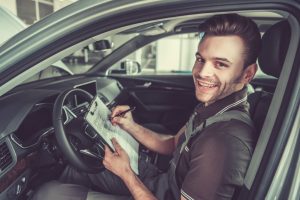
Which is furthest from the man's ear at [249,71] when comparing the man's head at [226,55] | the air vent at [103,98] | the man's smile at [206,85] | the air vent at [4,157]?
the air vent at [103,98]

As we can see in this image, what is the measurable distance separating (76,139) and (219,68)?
76cm

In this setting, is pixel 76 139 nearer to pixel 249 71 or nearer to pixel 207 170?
pixel 207 170

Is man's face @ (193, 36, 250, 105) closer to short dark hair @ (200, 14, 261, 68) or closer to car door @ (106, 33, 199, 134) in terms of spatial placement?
short dark hair @ (200, 14, 261, 68)

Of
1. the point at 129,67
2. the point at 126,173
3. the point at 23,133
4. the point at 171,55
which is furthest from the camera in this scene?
the point at 171,55

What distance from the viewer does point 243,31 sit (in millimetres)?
1148

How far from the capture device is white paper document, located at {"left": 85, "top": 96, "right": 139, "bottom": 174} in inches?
51.0

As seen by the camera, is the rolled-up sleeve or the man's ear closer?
the rolled-up sleeve

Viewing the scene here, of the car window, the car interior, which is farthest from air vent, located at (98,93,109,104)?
the car window

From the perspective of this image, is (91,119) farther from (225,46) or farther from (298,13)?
(298,13)

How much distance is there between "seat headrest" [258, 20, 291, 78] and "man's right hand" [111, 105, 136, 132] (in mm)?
796

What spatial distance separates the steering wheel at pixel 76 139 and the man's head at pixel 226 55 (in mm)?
576

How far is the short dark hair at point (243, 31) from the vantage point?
1.15 metres

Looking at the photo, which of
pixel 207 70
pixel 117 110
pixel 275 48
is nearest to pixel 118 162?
pixel 117 110

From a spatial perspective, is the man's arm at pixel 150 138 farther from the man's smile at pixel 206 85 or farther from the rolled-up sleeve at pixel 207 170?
the rolled-up sleeve at pixel 207 170
